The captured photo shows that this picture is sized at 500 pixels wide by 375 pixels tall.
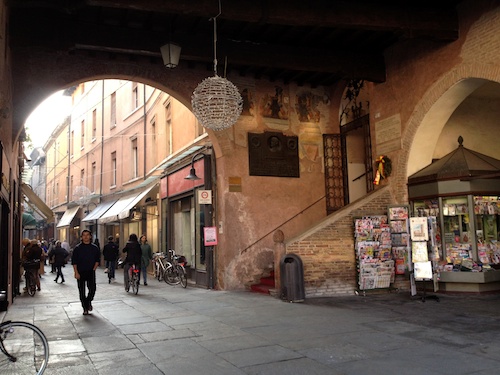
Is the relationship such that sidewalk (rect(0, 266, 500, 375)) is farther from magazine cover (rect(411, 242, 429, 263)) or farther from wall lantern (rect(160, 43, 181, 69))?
wall lantern (rect(160, 43, 181, 69))

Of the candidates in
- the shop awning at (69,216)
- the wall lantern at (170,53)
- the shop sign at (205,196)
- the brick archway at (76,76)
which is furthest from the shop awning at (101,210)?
the wall lantern at (170,53)

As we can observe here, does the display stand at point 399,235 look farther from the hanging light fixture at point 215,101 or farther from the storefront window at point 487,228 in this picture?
the hanging light fixture at point 215,101

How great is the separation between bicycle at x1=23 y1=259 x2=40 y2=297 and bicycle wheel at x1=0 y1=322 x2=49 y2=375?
838 cm

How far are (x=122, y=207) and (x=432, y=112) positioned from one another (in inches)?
522

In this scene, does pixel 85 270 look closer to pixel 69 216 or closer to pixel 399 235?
pixel 399 235

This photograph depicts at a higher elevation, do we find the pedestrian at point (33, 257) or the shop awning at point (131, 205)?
the shop awning at point (131, 205)

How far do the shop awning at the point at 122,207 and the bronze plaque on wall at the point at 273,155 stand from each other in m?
6.90

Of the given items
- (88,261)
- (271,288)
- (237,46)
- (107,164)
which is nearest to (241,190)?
(271,288)

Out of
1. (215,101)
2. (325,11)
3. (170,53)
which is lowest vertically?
(215,101)

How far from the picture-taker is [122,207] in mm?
19562

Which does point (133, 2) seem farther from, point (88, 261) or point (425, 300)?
point (425, 300)

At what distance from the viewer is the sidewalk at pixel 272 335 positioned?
4992 millimetres

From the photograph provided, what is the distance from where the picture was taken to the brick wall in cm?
1043

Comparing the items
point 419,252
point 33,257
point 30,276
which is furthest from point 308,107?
point 30,276
